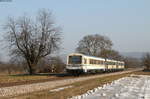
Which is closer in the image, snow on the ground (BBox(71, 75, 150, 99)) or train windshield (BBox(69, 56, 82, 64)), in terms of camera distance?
snow on the ground (BBox(71, 75, 150, 99))

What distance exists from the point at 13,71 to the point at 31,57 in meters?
20.6

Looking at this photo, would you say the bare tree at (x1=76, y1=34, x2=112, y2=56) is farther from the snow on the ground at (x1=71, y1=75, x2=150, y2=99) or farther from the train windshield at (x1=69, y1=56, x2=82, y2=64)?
the snow on the ground at (x1=71, y1=75, x2=150, y2=99)

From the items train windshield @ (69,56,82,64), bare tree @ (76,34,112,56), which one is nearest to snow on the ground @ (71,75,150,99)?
train windshield @ (69,56,82,64)

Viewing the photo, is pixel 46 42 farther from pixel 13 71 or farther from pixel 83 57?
pixel 13 71

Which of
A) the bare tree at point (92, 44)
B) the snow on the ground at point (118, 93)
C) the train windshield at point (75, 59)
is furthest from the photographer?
the bare tree at point (92, 44)

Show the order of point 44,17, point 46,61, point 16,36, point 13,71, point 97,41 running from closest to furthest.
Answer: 1. point 16,36
2. point 44,17
3. point 46,61
4. point 13,71
5. point 97,41

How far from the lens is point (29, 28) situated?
4166 cm

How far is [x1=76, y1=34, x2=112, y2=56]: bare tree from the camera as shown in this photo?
265ft

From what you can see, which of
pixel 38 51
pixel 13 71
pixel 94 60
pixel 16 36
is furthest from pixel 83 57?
pixel 13 71

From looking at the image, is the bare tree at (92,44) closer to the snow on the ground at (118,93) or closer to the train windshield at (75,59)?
the train windshield at (75,59)

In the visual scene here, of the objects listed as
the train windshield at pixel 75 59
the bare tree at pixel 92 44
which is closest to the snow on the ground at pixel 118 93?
the train windshield at pixel 75 59

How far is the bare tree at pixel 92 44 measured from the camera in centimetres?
8075

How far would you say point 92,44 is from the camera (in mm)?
81812

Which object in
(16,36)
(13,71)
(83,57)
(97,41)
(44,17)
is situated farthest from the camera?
(97,41)
